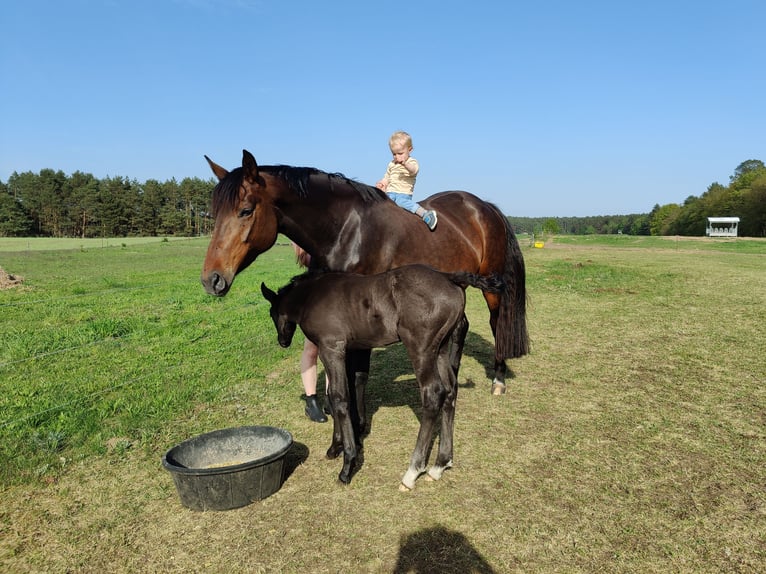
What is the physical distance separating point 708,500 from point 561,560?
4.83 feet

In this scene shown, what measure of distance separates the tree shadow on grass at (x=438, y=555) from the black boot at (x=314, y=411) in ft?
6.86

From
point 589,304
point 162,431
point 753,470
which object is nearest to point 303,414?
point 162,431

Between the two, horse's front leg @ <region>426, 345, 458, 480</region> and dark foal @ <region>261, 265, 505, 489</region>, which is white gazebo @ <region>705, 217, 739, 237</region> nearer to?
horse's front leg @ <region>426, 345, 458, 480</region>

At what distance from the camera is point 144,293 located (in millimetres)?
13867

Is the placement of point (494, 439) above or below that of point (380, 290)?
below

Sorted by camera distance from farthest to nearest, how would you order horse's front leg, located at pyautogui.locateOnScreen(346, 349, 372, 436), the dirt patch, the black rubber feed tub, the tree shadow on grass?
1. the dirt patch
2. horse's front leg, located at pyautogui.locateOnScreen(346, 349, 372, 436)
3. the black rubber feed tub
4. the tree shadow on grass

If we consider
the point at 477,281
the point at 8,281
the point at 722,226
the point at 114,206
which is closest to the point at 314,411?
the point at 477,281

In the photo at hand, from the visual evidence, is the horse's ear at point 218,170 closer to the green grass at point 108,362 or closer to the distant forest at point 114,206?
the green grass at point 108,362

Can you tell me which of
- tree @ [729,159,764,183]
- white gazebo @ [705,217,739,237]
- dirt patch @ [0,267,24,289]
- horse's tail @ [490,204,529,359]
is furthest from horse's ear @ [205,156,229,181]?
tree @ [729,159,764,183]

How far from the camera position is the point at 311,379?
4.94 metres

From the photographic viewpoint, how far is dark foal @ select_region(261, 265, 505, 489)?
357 centimetres

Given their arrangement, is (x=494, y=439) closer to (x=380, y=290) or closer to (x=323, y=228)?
(x=380, y=290)

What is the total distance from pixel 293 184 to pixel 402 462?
2635 millimetres

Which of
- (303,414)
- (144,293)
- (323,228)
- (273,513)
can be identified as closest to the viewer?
(273,513)
